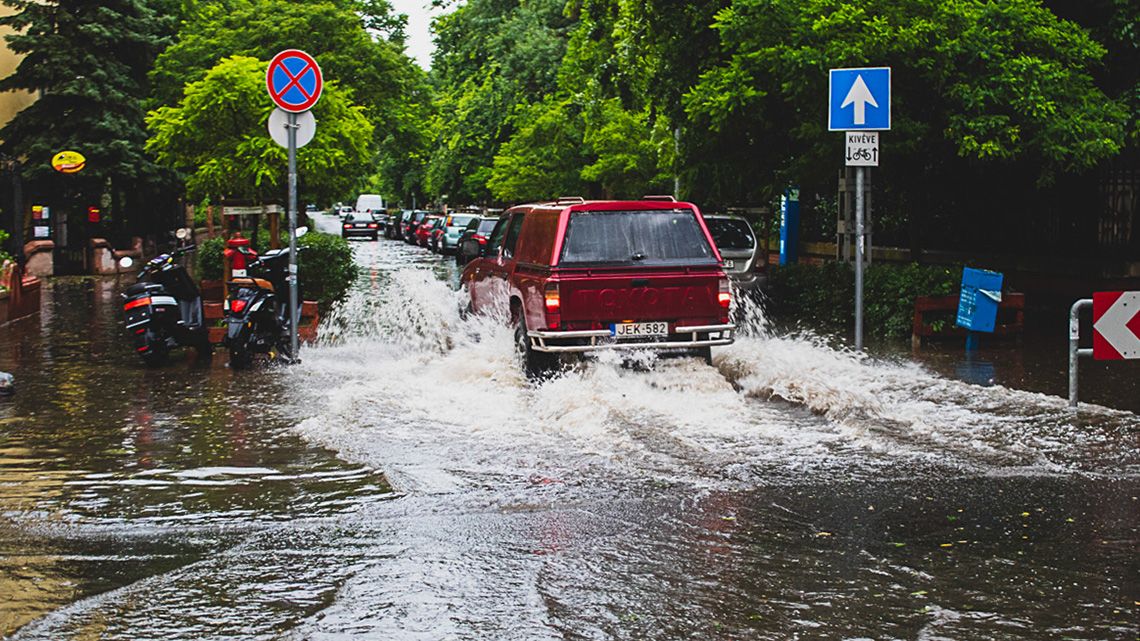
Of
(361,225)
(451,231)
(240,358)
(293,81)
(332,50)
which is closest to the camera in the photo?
(240,358)

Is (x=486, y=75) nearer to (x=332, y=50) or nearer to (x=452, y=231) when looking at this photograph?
(x=452, y=231)

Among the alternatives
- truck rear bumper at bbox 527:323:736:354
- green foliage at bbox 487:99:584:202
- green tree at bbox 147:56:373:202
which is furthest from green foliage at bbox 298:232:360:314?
green foliage at bbox 487:99:584:202

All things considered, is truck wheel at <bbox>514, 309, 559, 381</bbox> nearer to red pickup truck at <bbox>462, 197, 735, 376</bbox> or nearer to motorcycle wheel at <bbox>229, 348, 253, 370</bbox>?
red pickup truck at <bbox>462, 197, 735, 376</bbox>

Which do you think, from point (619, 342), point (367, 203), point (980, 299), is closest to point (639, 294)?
point (619, 342)

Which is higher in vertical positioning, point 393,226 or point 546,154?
point 546,154

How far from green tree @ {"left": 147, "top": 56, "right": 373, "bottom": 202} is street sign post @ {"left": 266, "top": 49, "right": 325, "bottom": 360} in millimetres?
4560

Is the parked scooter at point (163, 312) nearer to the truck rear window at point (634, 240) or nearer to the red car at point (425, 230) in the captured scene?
the truck rear window at point (634, 240)

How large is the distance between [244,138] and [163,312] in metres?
5.89

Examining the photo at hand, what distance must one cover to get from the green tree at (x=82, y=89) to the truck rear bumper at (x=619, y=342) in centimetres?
2604

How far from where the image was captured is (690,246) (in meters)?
12.8

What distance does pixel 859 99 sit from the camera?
1392 centimetres

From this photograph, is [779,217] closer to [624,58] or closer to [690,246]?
[624,58]

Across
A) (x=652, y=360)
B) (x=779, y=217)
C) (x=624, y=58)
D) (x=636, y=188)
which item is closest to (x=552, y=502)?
(x=652, y=360)

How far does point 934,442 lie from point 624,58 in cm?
1810
